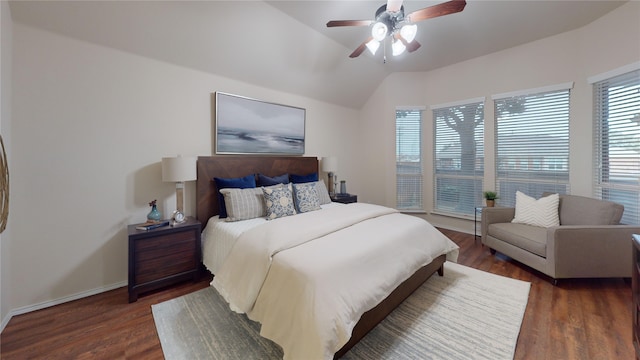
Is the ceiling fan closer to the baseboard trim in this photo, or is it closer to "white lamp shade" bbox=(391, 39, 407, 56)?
"white lamp shade" bbox=(391, 39, 407, 56)

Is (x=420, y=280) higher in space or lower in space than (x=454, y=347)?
higher

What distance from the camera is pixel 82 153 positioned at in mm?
2316

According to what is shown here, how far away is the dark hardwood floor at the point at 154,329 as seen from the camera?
1.65m

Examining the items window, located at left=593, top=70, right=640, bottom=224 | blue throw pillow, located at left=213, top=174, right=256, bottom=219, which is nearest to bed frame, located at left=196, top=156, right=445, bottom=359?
blue throw pillow, located at left=213, top=174, right=256, bottom=219

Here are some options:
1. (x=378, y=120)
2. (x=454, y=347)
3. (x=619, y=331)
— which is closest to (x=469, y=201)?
(x=378, y=120)

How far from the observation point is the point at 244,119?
3400 mm

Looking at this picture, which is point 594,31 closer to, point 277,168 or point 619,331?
point 619,331

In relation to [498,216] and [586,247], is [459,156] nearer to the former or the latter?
[498,216]

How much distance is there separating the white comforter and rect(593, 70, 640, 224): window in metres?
2.39

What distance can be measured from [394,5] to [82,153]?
3.16 m

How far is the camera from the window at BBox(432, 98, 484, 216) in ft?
13.9

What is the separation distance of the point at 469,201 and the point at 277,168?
3470 mm

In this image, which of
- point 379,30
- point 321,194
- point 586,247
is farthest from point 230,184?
point 586,247

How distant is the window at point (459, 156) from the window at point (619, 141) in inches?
52.4
